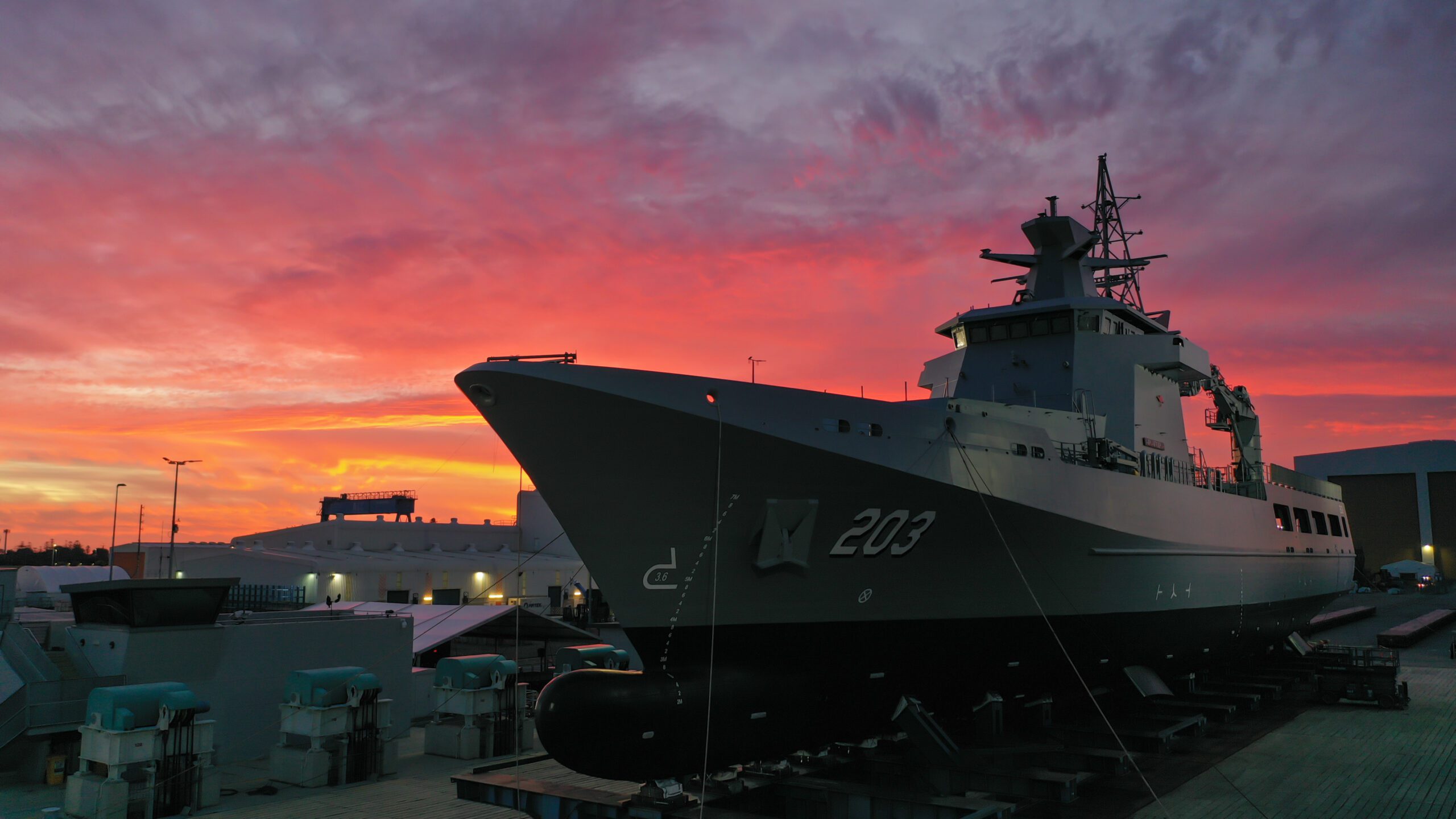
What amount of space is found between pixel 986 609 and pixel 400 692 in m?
12.3

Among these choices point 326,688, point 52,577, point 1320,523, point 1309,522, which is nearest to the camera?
point 326,688

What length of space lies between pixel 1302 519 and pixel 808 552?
21.6m

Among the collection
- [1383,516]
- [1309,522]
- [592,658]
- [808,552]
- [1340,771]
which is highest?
[1383,516]

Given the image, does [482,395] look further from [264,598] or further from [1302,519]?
[1302,519]

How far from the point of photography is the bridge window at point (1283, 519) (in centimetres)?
2231

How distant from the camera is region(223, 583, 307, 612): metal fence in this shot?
2533 centimetres

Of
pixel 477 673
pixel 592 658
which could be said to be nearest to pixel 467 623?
pixel 477 673

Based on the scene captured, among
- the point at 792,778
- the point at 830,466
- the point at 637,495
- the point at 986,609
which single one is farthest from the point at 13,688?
the point at 986,609

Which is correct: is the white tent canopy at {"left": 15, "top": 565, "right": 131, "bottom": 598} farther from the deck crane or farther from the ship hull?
the deck crane

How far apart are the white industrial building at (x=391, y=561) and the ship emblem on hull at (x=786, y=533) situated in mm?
16191

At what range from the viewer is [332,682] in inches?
552

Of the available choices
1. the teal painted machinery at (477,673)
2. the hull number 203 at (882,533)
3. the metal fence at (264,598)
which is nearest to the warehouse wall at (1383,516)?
the hull number 203 at (882,533)

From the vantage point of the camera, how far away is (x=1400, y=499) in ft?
190

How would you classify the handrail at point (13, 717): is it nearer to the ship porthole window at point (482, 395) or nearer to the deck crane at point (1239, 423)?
the ship porthole window at point (482, 395)
